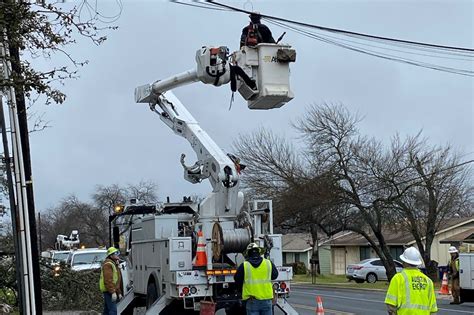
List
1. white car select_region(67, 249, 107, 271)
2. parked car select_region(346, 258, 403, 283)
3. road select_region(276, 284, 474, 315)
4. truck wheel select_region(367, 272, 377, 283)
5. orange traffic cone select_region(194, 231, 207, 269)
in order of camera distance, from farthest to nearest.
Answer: truck wheel select_region(367, 272, 377, 283) → parked car select_region(346, 258, 403, 283) → white car select_region(67, 249, 107, 271) → road select_region(276, 284, 474, 315) → orange traffic cone select_region(194, 231, 207, 269)

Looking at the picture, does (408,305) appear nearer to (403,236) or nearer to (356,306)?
(356,306)

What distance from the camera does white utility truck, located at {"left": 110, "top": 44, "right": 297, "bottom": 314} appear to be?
433 inches

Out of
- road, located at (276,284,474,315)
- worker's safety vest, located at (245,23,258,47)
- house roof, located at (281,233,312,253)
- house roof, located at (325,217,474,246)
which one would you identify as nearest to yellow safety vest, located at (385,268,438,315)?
worker's safety vest, located at (245,23,258,47)

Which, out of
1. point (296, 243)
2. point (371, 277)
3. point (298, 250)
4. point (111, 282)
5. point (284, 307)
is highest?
point (111, 282)

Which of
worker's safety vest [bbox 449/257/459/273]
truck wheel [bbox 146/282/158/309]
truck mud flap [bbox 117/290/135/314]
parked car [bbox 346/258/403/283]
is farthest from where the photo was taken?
parked car [bbox 346/258/403/283]

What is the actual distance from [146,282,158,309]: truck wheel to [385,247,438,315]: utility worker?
625 centimetres

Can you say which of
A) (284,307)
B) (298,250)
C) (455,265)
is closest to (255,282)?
(284,307)

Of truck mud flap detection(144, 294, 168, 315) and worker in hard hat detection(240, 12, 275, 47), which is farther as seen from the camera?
truck mud flap detection(144, 294, 168, 315)

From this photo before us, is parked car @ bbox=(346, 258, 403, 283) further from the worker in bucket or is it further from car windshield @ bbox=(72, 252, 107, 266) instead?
the worker in bucket

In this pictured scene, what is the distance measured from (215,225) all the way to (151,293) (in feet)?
6.60

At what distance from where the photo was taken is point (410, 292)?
7.68m

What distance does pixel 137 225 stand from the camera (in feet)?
48.1

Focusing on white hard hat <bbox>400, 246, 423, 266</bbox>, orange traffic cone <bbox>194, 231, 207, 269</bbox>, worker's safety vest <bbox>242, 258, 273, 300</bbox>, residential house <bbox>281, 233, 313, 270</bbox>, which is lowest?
residential house <bbox>281, 233, 313, 270</bbox>

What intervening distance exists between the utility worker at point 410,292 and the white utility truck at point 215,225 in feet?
12.4
